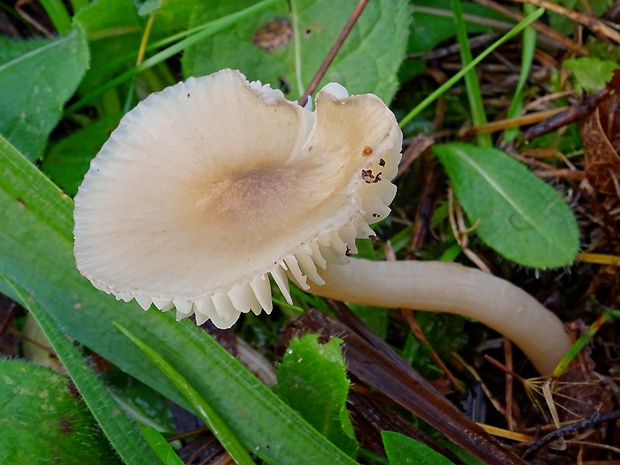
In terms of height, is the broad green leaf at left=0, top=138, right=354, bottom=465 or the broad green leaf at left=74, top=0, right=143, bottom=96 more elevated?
the broad green leaf at left=74, top=0, right=143, bottom=96

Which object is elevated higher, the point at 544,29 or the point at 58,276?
the point at 58,276

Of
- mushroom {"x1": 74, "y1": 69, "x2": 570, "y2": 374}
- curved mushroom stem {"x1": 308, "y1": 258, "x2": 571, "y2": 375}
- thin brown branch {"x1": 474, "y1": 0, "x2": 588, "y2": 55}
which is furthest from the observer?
thin brown branch {"x1": 474, "y1": 0, "x2": 588, "y2": 55}

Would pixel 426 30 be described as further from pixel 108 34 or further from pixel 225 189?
pixel 225 189

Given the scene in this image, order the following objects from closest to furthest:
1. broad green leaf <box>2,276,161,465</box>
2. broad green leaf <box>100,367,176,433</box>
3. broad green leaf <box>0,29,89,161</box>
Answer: broad green leaf <box>2,276,161,465</box>, broad green leaf <box>100,367,176,433</box>, broad green leaf <box>0,29,89,161</box>

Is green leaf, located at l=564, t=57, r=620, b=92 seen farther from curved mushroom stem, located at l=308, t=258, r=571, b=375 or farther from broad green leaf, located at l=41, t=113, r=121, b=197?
broad green leaf, located at l=41, t=113, r=121, b=197

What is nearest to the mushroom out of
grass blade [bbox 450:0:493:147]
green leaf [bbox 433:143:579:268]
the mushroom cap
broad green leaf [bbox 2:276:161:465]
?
the mushroom cap

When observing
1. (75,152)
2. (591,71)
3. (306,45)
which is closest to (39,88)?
(75,152)

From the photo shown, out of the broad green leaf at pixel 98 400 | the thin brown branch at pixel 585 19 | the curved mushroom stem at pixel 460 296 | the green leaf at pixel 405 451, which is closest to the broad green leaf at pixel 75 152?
the broad green leaf at pixel 98 400
